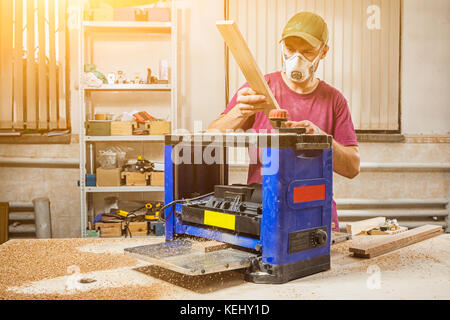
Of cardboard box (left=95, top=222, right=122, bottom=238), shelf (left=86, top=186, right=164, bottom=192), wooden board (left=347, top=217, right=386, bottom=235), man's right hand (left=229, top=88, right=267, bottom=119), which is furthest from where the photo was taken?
shelf (left=86, top=186, right=164, bottom=192)

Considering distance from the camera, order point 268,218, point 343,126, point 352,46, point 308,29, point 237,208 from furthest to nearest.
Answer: point 352,46 → point 343,126 → point 308,29 → point 237,208 → point 268,218

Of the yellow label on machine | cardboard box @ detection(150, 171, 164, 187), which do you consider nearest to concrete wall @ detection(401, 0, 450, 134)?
cardboard box @ detection(150, 171, 164, 187)

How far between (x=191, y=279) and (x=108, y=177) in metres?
2.51

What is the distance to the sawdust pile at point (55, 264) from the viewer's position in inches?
40.4

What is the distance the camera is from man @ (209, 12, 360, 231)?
174 cm

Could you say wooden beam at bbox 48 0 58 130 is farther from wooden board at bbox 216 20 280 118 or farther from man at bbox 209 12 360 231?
wooden board at bbox 216 20 280 118

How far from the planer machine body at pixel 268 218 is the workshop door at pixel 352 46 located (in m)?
2.67

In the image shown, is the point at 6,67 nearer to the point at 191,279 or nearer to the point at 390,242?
the point at 191,279

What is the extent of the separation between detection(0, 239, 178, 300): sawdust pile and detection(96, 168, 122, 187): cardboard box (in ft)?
6.41

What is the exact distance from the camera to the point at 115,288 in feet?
3.52

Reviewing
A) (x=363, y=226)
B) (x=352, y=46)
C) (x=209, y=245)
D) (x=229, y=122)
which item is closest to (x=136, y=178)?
(x=363, y=226)

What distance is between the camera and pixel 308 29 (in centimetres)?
174

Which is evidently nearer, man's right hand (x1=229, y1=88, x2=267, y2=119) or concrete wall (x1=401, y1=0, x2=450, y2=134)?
man's right hand (x1=229, y1=88, x2=267, y2=119)

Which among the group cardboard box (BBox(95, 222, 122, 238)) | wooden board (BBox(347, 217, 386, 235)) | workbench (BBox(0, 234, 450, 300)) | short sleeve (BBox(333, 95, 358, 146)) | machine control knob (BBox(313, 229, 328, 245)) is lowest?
cardboard box (BBox(95, 222, 122, 238))
